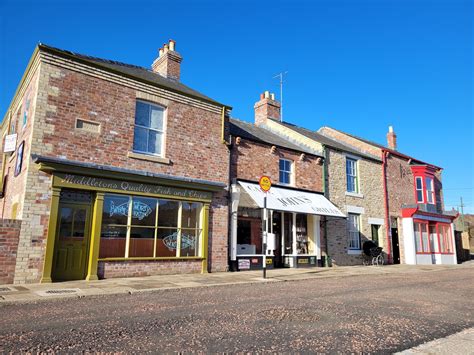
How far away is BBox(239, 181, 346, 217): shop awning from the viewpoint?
1516cm

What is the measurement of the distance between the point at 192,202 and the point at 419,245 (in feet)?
54.5

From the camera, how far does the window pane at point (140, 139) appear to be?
12.8 metres

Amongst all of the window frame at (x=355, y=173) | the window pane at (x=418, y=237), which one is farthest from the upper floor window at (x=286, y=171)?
the window pane at (x=418, y=237)

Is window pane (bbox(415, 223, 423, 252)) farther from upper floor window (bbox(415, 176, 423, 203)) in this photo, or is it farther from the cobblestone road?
the cobblestone road

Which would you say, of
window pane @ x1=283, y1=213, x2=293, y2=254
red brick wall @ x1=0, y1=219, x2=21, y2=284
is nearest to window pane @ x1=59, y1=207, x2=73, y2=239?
red brick wall @ x1=0, y1=219, x2=21, y2=284

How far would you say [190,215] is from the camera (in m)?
13.6

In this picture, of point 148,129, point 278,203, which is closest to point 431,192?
point 278,203

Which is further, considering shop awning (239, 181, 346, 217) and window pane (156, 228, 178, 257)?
shop awning (239, 181, 346, 217)

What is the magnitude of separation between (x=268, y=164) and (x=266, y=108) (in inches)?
302

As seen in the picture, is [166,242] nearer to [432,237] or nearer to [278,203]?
[278,203]

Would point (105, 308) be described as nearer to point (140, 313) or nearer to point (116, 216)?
point (140, 313)

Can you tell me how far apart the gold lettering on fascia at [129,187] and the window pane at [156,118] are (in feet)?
7.71

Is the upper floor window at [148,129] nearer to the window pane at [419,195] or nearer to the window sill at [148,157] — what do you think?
the window sill at [148,157]

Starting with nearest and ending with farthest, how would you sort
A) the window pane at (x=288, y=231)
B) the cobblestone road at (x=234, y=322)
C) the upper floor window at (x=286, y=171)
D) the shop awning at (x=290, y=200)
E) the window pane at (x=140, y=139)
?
the cobblestone road at (x=234, y=322), the window pane at (x=140, y=139), the shop awning at (x=290, y=200), the window pane at (x=288, y=231), the upper floor window at (x=286, y=171)
